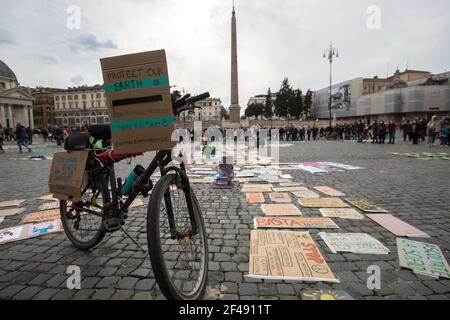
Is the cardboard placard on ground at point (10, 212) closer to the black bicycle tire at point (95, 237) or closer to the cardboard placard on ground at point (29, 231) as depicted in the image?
the cardboard placard on ground at point (29, 231)

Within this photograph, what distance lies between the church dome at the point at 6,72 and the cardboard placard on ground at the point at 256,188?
97.3 meters

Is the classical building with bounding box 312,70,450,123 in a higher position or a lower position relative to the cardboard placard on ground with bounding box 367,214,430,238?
higher

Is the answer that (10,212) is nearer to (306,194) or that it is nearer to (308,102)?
(306,194)

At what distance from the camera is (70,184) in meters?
2.66

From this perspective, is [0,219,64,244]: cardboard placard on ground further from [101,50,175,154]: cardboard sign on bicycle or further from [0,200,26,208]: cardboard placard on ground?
[101,50,175,154]: cardboard sign on bicycle

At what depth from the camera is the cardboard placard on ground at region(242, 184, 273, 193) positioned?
233 inches

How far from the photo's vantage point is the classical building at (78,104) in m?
89.7

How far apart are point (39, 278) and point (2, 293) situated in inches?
10.8

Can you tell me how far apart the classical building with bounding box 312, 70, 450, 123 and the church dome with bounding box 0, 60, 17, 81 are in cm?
9038

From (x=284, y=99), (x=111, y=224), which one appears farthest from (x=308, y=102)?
(x=111, y=224)

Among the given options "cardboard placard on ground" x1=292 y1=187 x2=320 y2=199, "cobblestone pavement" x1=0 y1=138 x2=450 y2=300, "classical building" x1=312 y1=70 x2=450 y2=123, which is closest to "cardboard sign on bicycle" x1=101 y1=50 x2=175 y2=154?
"cobblestone pavement" x1=0 y1=138 x2=450 y2=300
